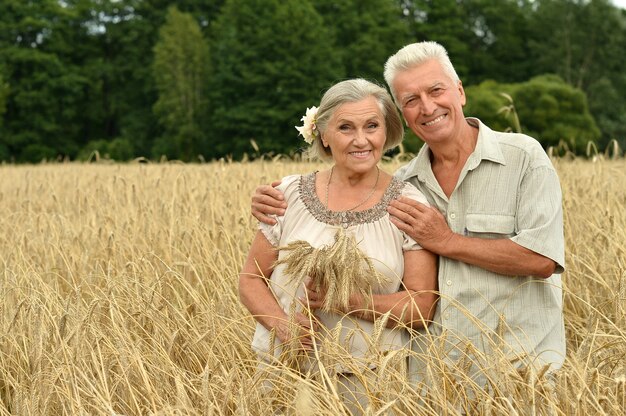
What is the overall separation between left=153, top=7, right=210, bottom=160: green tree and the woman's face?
34.1m

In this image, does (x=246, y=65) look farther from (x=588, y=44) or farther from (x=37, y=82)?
(x=588, y=44)

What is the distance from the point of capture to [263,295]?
2.94m

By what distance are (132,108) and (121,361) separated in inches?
1625

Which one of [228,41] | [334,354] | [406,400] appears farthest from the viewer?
[228,41]

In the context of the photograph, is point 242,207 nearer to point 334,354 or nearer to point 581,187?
point 581,187

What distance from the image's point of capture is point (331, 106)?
290 centimetres

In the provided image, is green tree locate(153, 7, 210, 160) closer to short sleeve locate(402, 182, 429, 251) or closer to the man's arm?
short sleeve locate(402, 182, 429, 251)

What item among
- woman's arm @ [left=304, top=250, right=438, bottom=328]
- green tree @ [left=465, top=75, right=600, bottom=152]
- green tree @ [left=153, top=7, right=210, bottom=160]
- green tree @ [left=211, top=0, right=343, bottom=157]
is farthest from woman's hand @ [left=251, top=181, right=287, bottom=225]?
green tree @ [left=153, top=7, right=210, bottom=160]

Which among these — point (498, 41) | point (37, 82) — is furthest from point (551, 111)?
point (37, 82)

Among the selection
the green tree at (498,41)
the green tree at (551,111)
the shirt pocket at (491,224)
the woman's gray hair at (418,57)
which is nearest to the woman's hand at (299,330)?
the shirt pocket at (491,224)

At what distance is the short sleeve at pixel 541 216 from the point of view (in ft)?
9.12

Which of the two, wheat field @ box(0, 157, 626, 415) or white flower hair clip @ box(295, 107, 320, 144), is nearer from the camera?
wheat field @ box(0, 157, 626, 415)

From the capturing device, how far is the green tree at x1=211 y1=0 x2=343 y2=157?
1415 inches

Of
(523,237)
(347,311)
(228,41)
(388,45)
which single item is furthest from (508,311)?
(388,45)
